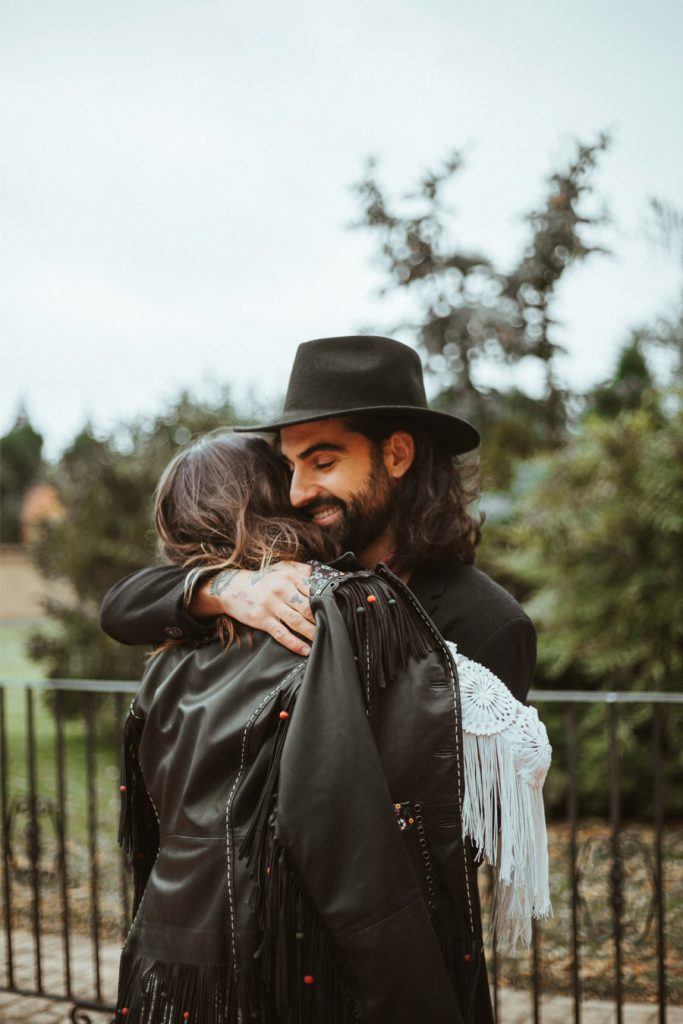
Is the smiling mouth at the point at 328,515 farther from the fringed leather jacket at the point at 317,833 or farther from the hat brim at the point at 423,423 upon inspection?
the fringed leather jacket at the point at 317,833

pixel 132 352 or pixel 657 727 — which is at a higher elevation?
pixel 132 352

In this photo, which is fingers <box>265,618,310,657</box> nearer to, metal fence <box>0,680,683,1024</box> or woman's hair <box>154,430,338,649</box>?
woman's hair <box>154,430,338,649</box>

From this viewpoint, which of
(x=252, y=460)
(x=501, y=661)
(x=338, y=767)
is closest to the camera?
(x=338, y=767)

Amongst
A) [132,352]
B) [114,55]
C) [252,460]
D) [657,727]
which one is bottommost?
[657,727]

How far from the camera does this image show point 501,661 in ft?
5.90

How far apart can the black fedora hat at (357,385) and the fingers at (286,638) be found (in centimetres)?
58

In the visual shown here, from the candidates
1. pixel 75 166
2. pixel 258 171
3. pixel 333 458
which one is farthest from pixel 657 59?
pixel 333 458

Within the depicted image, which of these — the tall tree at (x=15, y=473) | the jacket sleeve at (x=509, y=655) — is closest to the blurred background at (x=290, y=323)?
the jacket sleeve at (x=509, y=655)

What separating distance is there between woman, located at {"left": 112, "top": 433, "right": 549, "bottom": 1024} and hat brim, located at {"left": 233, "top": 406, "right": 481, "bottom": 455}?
0.47 m

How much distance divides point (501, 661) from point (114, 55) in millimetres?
5288

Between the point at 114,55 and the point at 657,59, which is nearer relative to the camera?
the point at 114,55

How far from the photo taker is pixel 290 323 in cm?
1267

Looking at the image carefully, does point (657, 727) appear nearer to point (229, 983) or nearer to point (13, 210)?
point (229, 983)

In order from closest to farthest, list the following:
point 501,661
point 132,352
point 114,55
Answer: point 501,661
point 114,55
point 132,352
